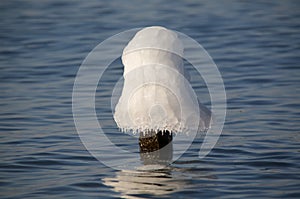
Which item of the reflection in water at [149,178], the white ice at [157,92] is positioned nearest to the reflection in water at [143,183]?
the reflection in water at [149,178]

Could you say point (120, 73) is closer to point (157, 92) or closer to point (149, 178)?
point (149, 178)

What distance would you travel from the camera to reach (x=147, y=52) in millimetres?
6602

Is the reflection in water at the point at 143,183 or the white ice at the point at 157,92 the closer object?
the white ice at the point at 157,92

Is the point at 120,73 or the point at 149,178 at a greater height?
the point at 120,73

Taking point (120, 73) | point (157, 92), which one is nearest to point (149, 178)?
point (157, 92)

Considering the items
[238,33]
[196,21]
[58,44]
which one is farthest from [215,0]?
[58,44]

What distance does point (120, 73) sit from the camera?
1238 cm

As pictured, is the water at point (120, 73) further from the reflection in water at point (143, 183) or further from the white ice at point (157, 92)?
the white ice at point (157, 92)

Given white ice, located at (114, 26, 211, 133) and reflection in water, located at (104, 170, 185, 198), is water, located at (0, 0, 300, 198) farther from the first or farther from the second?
white ice, located at (114, 26, 211, 133)

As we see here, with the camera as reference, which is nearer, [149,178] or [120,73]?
[149,178]

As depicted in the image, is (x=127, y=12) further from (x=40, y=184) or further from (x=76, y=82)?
(x=40, y=184)

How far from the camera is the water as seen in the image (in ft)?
22.8

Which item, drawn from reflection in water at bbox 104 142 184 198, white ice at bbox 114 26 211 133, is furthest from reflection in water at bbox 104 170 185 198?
white ice at bbox 114 26 211 133

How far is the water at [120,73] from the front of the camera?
6.95 metres
